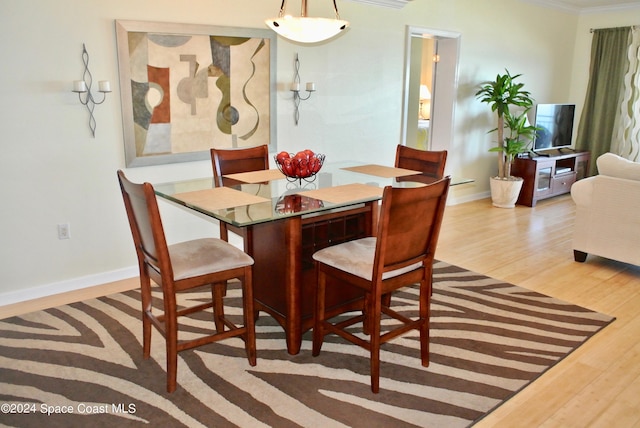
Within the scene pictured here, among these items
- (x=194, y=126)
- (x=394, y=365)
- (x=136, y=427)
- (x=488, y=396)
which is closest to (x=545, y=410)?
(x=488, y=396)

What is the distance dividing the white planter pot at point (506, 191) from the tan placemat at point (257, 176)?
12.0 ft

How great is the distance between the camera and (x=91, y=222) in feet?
11.4

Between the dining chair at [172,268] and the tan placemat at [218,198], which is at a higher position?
the tan placemat at [218,198]

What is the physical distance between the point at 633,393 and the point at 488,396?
27.5 inches

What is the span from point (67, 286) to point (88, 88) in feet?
4.46

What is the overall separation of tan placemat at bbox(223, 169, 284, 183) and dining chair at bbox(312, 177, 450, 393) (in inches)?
27.4

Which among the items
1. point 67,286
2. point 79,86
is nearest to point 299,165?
point 79,86

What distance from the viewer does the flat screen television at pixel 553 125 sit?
6289mm

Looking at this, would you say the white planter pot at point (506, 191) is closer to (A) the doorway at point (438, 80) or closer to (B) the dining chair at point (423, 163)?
(A) the doorway at point (438, 80)

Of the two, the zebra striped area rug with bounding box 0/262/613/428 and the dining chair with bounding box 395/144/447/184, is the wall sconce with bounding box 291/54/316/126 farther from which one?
the zebra striped area rug with bounding box 0/262/613/428

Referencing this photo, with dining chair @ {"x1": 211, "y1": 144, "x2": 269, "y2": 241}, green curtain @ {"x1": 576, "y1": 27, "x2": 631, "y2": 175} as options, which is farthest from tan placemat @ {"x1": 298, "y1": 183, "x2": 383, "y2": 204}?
green curtain @ {"x1": 576, "y1": 27, "x2": 631, "y2": 175}

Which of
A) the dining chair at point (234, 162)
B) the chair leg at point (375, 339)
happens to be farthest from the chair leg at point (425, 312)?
the dining chair at point (234, 162)

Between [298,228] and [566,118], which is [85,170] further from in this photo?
[566,118]

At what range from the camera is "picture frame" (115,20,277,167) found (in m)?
3.46
